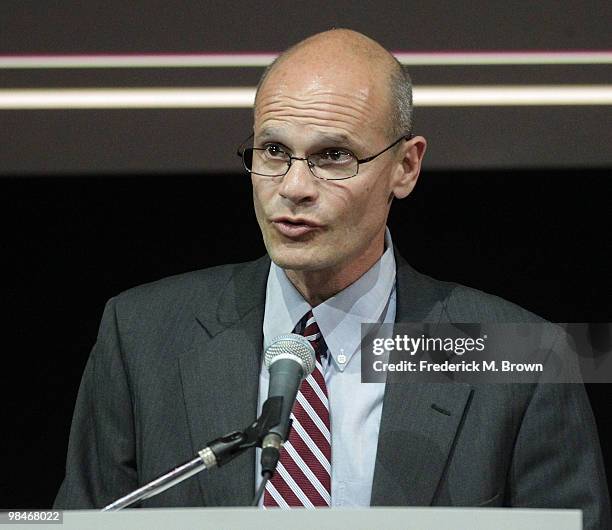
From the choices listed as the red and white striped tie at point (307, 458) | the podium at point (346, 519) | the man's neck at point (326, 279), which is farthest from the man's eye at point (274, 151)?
the podium at point (346, 519)

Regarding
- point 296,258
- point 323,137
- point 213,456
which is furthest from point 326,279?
point 213,456

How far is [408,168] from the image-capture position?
202 cm

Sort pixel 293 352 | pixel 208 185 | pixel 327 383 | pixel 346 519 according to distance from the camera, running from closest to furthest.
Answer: pixel 346 519 < pixel 293 352 < pixel 327 383 < pixel 208 185

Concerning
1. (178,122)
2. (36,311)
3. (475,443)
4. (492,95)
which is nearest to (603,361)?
(475,443)

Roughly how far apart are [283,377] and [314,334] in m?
0.55

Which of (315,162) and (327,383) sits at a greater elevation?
(315,162)

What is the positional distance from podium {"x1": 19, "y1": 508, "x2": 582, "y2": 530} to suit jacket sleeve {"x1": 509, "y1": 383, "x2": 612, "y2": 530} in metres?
0.54

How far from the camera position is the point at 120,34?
7.59 feet

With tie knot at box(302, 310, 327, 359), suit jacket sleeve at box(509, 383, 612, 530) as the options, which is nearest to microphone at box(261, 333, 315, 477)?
tie knot at box(302, 310, 327, 359)

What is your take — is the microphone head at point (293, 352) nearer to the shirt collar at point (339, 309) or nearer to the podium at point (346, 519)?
the podium at point (346, 519)

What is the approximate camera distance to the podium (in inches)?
51.1

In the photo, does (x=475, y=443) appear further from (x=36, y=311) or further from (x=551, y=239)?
(x=36, y=311)

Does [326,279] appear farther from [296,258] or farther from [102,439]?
[102,439]

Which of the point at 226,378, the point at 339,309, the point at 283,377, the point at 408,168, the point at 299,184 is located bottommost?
the point at 283,377
